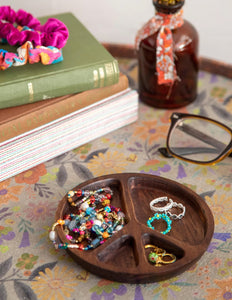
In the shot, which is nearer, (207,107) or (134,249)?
(134,249)

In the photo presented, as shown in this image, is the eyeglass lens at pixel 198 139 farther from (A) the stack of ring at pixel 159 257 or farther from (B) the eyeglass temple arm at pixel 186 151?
(A) the stack of ring at pixel 159 257

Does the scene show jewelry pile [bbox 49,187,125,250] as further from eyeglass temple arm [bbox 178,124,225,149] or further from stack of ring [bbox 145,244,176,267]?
eyeglass temple arm [bbox 178,124,225,149]

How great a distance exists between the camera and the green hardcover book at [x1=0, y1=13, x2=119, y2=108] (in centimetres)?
80

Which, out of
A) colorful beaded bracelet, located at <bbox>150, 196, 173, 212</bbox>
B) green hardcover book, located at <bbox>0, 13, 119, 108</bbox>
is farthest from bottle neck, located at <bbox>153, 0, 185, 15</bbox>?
colorful beaded bracelet, located at <bbox>150, 196, 173, 212</bbox>

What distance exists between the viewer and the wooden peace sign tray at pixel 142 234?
0.62m

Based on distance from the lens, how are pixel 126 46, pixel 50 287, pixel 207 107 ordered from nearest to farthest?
1. pixel 50 287
2. pixel 207 107
3. pixel 126 46

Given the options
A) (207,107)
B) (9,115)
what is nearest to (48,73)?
(9,115)

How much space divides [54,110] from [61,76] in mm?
60

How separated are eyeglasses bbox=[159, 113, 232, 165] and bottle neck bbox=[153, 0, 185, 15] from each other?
19cm

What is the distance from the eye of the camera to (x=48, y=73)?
818 mm

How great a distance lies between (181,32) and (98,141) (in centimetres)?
26

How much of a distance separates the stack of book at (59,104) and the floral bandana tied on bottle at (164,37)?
8 centimetres

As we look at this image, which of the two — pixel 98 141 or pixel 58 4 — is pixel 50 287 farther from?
pixel 58 4

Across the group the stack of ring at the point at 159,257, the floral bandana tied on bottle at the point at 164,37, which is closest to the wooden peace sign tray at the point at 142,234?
the stack of ring at the point at 159,257
